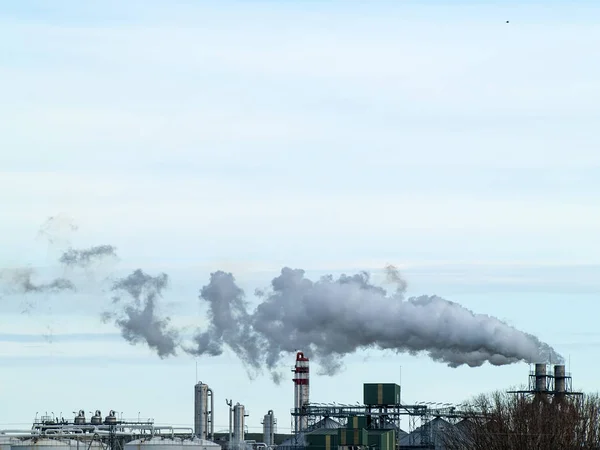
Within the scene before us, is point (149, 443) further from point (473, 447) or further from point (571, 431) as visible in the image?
point (571, 431)

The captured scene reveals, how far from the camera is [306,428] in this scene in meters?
122

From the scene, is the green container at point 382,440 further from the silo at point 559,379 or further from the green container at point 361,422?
the silo at point 559,379

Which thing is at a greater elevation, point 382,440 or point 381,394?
point 381,394

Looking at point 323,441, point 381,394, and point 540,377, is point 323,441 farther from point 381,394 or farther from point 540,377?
point 540,377

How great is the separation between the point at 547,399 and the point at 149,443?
37.5 m

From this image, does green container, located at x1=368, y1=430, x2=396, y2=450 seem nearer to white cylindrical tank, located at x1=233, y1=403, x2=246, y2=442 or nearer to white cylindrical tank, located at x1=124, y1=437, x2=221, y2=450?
white cylindrical tank, located at x1=124, y1=437, x2=221, y2=450

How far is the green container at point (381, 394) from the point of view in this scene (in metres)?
112

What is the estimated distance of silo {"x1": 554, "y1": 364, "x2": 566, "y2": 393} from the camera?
121312mm

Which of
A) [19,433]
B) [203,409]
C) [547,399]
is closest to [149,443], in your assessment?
[19,433]

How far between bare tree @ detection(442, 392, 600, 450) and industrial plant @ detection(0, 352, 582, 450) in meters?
4.16

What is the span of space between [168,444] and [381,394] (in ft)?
66.6

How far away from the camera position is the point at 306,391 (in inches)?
5148

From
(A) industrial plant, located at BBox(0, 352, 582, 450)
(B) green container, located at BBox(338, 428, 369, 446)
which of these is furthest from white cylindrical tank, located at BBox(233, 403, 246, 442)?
(B) green container, located at BBox(338, 428, 369, 446)

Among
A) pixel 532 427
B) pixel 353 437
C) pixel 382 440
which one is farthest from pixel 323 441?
pixel 532 427
